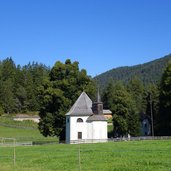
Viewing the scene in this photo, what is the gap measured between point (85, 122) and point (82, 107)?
267cm

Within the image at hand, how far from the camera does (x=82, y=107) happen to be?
229ft

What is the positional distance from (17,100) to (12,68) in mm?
24271

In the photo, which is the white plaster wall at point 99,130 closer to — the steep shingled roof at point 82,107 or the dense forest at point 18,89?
the steep shingled roof at point 82,107

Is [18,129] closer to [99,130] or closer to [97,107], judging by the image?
[99,130]

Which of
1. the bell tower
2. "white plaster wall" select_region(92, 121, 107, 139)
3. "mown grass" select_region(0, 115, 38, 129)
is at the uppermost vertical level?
the bell tower

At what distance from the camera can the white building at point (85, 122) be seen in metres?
68.4

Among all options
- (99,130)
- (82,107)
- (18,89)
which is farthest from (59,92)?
(18,89)

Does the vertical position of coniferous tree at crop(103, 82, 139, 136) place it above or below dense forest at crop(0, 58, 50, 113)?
below

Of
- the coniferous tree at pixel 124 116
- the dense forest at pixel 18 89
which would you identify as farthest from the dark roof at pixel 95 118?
the dense forest at pixel 18 89

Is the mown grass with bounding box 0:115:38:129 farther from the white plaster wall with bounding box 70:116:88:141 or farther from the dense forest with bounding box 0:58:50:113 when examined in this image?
the white plaster wall with bounding box 70:116:88:141

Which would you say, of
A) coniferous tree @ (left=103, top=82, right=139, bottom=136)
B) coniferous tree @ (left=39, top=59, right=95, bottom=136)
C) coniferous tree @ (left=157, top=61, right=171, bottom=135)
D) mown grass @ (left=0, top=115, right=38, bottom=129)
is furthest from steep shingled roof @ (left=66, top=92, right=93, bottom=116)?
mown grass @ (left=0, top=115, right=38, bottom=129)

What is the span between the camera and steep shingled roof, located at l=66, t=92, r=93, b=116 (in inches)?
2690

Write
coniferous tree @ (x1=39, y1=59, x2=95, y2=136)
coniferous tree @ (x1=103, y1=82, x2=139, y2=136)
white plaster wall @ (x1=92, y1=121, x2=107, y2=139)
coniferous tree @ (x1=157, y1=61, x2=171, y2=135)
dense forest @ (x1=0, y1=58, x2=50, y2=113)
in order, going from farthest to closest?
dense forest @ (x1=0, y1=58, x2=50, y2=113) < coniferous tree @ (x1=103, y1=82, x2=139, y2=136) < white plaster wall @ (x1=92, y1=121, x2=107, y2=139) < coniferous tree @ (x1=39, y1=59, x2=95, y2=136) < coniferous tree @ (x1=157, y1=61, x2=171, y2=135)

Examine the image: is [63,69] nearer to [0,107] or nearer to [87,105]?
[87,105]
